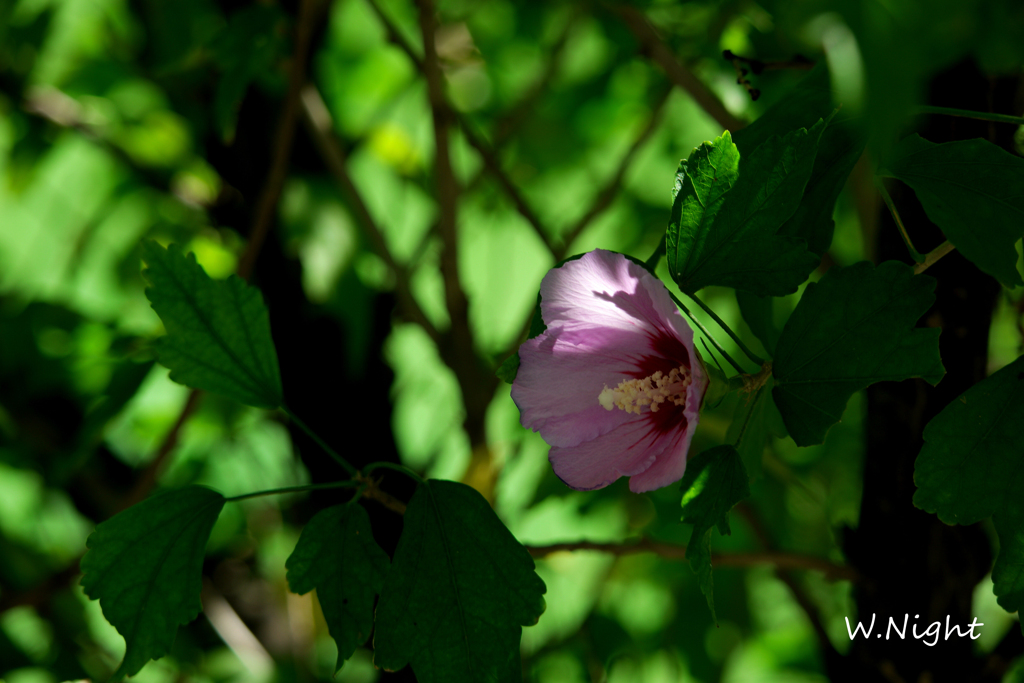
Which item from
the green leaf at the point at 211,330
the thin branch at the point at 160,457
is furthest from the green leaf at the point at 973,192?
the thin branch at the point at 160,457

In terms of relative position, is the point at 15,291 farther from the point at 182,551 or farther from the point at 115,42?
the point at 182,551

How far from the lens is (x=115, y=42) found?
3.34 ft

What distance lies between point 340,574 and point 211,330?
0.16 meters

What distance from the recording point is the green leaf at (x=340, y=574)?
15.6 inches

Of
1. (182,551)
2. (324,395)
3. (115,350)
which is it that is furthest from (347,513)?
(115,350)

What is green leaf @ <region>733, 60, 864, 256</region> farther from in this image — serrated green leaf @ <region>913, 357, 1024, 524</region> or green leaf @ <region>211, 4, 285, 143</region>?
green leaf @ <region>211, 4, 285, 143</region>

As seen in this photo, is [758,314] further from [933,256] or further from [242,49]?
[242,49]

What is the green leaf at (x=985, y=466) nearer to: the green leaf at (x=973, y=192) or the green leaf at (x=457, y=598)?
the green leaf at (x=973, y=192)

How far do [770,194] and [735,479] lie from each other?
124 mm

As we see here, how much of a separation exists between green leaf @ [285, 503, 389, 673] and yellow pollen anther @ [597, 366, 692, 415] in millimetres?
150

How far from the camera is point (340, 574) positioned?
0.40 metres

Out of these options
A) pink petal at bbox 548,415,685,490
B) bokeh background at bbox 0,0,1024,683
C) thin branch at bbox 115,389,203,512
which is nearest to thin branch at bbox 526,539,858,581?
bokeh background at bbox 0,0,1024,683

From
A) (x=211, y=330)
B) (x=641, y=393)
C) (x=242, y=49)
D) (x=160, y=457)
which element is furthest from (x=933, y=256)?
(x=160, y=457)

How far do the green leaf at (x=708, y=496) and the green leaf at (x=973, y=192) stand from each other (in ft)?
0.46
